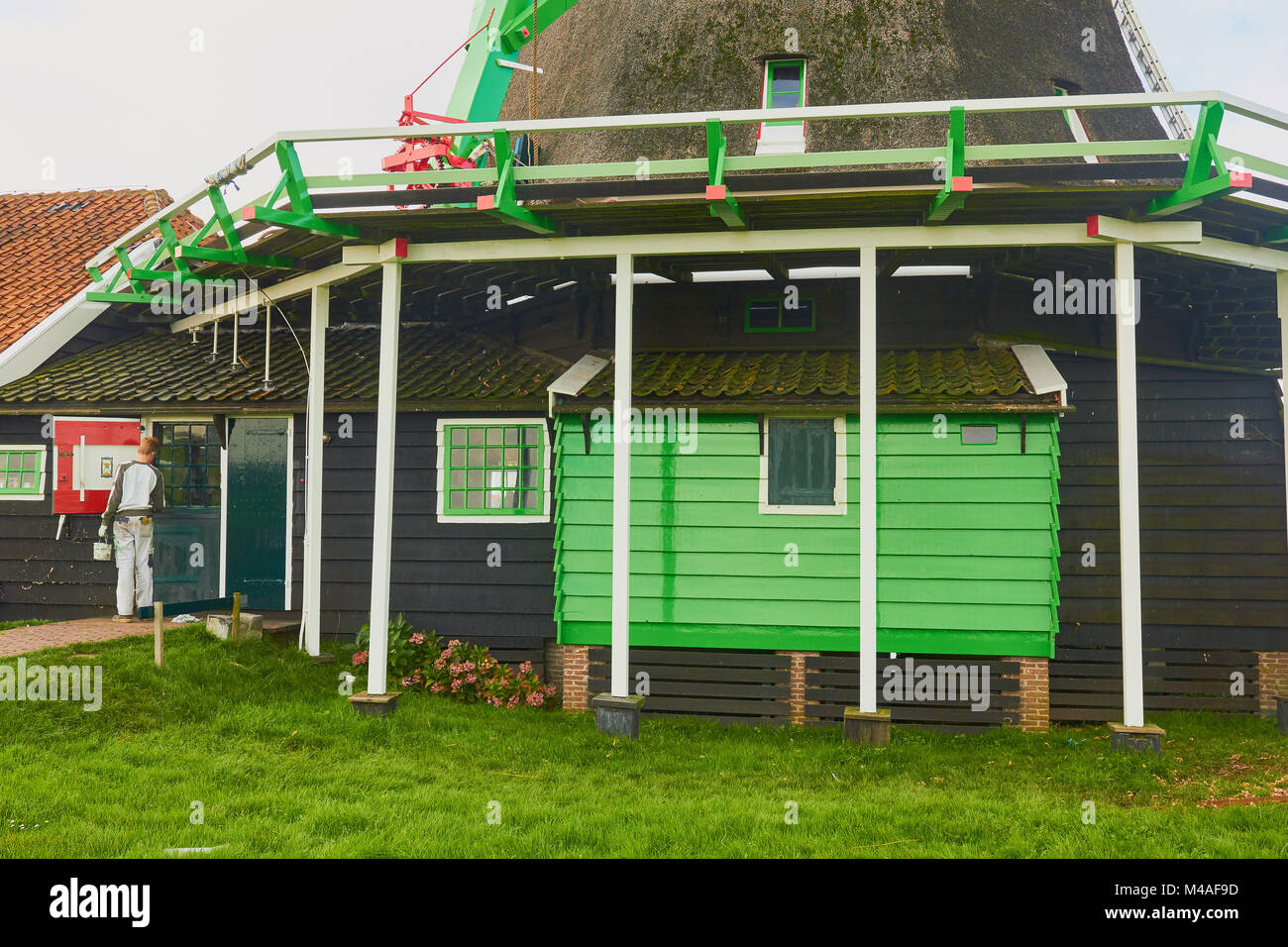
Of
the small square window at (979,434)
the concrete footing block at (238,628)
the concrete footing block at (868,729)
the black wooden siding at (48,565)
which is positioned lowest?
the concrete footing block at (868,729)

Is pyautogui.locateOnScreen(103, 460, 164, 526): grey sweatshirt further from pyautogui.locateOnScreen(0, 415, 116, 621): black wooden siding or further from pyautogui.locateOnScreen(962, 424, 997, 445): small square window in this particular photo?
pyautogui.locateOnScreen(962, 424, 997, 445): small square window

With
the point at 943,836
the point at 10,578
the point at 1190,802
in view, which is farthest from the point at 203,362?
the point at 1190,802

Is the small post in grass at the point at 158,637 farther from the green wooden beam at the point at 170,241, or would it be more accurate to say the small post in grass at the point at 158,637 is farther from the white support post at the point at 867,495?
the white support post at the point at 867,495

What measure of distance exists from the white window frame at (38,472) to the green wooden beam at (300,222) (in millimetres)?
6072

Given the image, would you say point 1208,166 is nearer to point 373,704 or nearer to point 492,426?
point 492,426

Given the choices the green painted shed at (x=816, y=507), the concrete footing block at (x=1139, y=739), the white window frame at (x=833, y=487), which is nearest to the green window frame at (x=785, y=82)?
the green painted shed at (x=816, y=507)

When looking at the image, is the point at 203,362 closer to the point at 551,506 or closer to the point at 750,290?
the point at 551,506

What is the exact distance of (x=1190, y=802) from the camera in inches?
286

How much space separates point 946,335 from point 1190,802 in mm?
5873

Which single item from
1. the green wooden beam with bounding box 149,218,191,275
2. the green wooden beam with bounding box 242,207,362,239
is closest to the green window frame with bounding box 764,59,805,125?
the green wooden beam with bounding box 242,207,362,239

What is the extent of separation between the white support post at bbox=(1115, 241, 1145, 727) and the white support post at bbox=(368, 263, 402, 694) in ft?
21.3

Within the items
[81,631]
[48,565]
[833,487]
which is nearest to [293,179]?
[81,631]

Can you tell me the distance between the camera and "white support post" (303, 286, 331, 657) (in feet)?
35.6

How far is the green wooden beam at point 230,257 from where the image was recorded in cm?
1019
